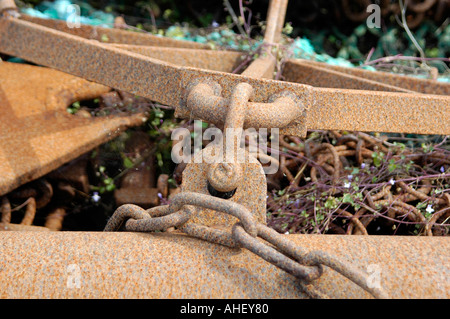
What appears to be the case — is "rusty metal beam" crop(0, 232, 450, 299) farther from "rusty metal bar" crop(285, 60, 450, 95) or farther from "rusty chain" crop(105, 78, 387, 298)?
"rusty metal bar" crop(285, 60, 450, 95)

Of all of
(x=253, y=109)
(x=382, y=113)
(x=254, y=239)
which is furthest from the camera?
(x=382, y=113)

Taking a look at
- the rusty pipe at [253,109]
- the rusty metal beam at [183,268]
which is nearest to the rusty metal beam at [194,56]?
the rusty pipe at [253,109]

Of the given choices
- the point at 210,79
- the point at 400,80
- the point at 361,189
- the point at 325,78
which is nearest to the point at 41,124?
the point at 210,79

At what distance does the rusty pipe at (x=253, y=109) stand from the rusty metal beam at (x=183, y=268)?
0.91 feet

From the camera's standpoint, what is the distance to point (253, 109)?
41.2 inches

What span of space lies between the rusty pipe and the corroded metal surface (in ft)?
2.84

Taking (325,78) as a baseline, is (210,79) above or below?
above

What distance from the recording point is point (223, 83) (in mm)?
1213

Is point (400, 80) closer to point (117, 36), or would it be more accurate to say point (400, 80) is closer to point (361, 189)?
point (361, 189)

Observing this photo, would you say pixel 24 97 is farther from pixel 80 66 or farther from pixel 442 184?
pixel 442 184

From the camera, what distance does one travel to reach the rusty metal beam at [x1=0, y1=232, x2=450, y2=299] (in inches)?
35.5

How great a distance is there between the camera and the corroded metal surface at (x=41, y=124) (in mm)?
1736

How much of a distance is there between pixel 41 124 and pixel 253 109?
1284 millimetres

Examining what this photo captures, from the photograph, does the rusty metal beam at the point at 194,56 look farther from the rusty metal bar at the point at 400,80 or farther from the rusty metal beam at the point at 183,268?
the rusty metal beam at the point at 183,268
